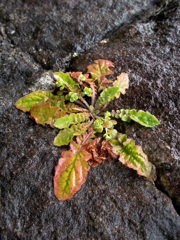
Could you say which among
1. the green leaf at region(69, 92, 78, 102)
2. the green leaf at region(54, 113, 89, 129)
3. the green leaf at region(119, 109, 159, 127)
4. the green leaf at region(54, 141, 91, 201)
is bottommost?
the green leaf at region(54, 141, 91, 201)

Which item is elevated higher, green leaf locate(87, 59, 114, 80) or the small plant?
green leaf locate(87, 59, 114, 80)

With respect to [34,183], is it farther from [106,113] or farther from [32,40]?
[32,40]

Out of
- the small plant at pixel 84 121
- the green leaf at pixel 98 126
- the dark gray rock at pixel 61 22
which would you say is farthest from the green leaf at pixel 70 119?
the dark gray rock at pixel 61 22

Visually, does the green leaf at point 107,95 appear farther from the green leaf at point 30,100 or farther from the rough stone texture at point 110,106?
the green leaf at point 30,100

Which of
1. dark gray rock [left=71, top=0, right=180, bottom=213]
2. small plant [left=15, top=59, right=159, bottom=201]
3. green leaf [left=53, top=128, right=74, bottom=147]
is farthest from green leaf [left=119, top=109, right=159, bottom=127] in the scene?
green leaf [left=53, top=128, right=74, bottom=147]

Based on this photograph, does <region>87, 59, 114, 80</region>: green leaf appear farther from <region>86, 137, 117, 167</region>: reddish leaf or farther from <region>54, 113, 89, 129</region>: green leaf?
<region>86, 137, 117, 167</region>: reddish leaf

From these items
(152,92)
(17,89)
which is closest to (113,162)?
(152,92)

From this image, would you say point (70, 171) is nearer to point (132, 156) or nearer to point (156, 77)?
point (132, 156)
